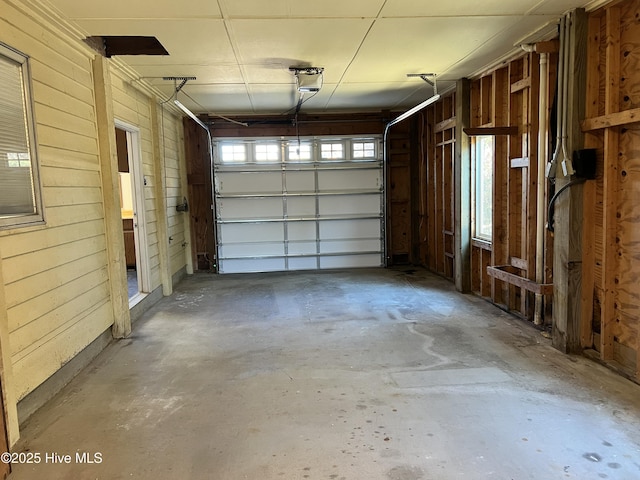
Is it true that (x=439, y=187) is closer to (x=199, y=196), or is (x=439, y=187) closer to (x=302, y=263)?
(x=302, y=263)

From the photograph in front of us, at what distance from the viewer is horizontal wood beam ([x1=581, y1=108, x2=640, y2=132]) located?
2.78 metres

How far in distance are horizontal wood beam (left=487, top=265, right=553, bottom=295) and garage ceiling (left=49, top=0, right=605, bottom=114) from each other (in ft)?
6.84

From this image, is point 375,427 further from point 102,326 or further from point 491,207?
point 491,207

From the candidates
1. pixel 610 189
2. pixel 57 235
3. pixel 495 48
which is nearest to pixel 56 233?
pixel 57 235

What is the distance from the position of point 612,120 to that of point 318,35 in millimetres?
2290

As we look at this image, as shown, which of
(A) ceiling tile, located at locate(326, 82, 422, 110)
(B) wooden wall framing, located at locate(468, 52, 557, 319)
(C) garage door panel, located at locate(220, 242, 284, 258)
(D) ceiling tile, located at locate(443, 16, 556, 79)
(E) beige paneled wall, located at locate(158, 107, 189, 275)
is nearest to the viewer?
(D) ceiling tile, located at locate(443, 16, 556, 79)

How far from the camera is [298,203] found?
24.8ft

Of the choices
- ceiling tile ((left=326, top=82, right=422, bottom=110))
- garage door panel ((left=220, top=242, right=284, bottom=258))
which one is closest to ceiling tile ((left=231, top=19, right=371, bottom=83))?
ceiling tile ((left=326, top=82, right=422, bottom=110))

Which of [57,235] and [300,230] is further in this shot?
[300,230]

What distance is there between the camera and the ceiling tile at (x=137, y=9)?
286cm

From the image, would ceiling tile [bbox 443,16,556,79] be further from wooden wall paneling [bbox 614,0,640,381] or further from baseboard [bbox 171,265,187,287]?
baseboard [bbox 171,265,187,287]

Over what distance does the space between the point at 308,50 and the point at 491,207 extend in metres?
2.62

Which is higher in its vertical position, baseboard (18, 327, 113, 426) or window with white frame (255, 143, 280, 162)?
window with white frame (255, 143, 280, 162)

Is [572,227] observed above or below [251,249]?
above
